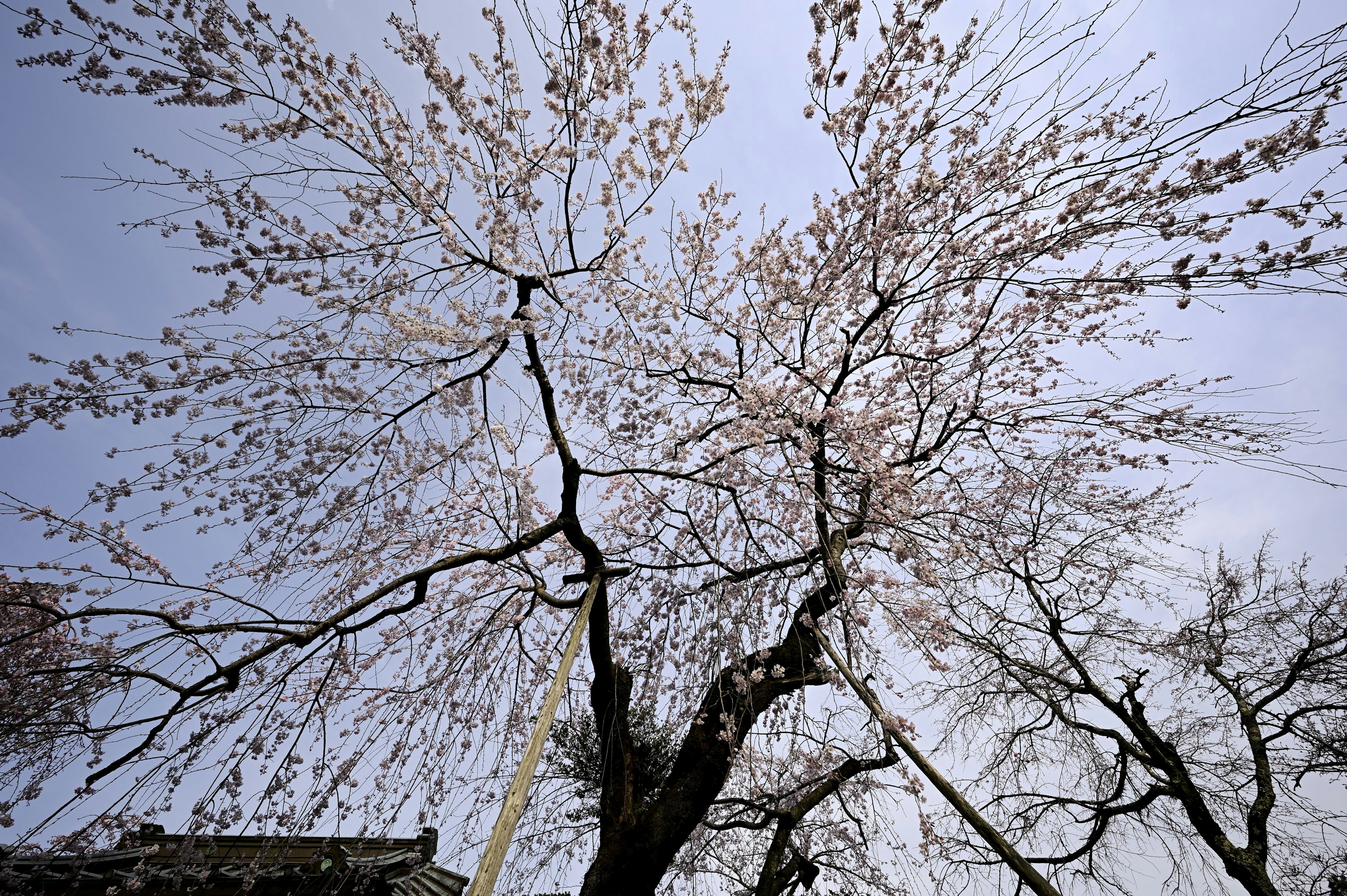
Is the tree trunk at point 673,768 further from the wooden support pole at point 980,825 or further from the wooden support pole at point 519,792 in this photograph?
the wooden support pole at point 980,825

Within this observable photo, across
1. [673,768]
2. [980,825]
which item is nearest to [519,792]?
[980,825]

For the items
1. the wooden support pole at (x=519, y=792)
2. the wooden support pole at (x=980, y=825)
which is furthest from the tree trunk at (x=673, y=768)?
the wooden support pole at (x=980, y=825)

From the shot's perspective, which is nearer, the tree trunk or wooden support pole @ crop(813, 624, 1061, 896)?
wooden support pole @ crop(813, 624, 1061, 896)

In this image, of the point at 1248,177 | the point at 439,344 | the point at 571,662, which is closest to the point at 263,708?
the point at 571,662

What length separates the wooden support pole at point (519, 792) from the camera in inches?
88.6

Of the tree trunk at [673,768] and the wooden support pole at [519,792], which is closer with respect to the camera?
the wooden support pole at [519,792]

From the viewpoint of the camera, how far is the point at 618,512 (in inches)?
237

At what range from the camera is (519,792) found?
252 cm

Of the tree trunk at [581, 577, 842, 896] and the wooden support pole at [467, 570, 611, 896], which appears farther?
the tree trunk at [581, 577, 842, 896]

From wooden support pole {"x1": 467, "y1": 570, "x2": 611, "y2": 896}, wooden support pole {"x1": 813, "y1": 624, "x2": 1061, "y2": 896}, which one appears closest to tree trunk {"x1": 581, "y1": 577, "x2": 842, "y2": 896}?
wooden support pole {"x1": 467, "y1": 570, "x2": 611, "y2": 896}

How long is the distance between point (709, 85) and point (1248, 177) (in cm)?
355

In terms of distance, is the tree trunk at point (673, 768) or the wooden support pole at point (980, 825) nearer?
the wooden support pole at point (980, 825)

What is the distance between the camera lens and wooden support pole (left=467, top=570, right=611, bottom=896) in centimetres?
225

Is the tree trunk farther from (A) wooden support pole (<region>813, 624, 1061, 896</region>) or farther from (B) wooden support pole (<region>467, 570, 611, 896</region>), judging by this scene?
(A) wooden support pole (<region>813, 624, 1061, 896</region>)
